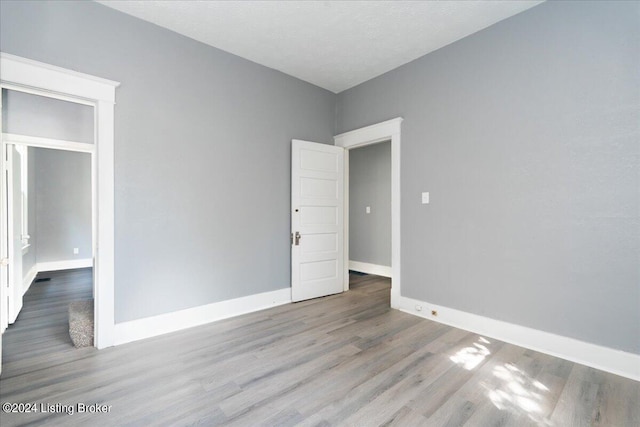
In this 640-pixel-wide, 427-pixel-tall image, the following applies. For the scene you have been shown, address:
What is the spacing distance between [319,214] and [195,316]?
2035 mm

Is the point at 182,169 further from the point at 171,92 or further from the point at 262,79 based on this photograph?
the point at 262,79

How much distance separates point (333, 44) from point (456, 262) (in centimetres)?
275

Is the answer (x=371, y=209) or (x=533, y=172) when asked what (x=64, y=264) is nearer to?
(x=371, y=209)

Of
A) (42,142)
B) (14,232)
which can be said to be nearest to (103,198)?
(14,232)

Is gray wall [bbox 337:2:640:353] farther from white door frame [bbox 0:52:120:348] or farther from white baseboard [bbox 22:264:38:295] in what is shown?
white baseboard [bbox 22:264:38:295]

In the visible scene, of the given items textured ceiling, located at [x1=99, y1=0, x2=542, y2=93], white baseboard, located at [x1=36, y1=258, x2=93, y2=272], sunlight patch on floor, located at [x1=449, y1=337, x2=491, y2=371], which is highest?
textured ceiling, located at [x1=99, y1=0, x2=542, y2=93]

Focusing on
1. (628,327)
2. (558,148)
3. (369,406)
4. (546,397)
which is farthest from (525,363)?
(558,148)

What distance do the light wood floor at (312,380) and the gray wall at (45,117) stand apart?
2.27m

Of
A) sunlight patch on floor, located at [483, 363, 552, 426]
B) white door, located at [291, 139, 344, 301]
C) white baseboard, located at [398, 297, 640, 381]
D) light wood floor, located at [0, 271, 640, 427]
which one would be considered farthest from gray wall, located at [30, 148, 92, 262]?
sunlight patch on floor, located at [483, 363, 552, 426]

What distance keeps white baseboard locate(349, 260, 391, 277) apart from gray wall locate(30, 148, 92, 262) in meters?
6.03

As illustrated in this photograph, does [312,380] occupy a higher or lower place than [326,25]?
lower

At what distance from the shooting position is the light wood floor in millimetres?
1755

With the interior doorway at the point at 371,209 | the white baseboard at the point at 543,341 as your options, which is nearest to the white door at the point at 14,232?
the white baseboard at the point at 543,341

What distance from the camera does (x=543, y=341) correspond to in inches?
102
